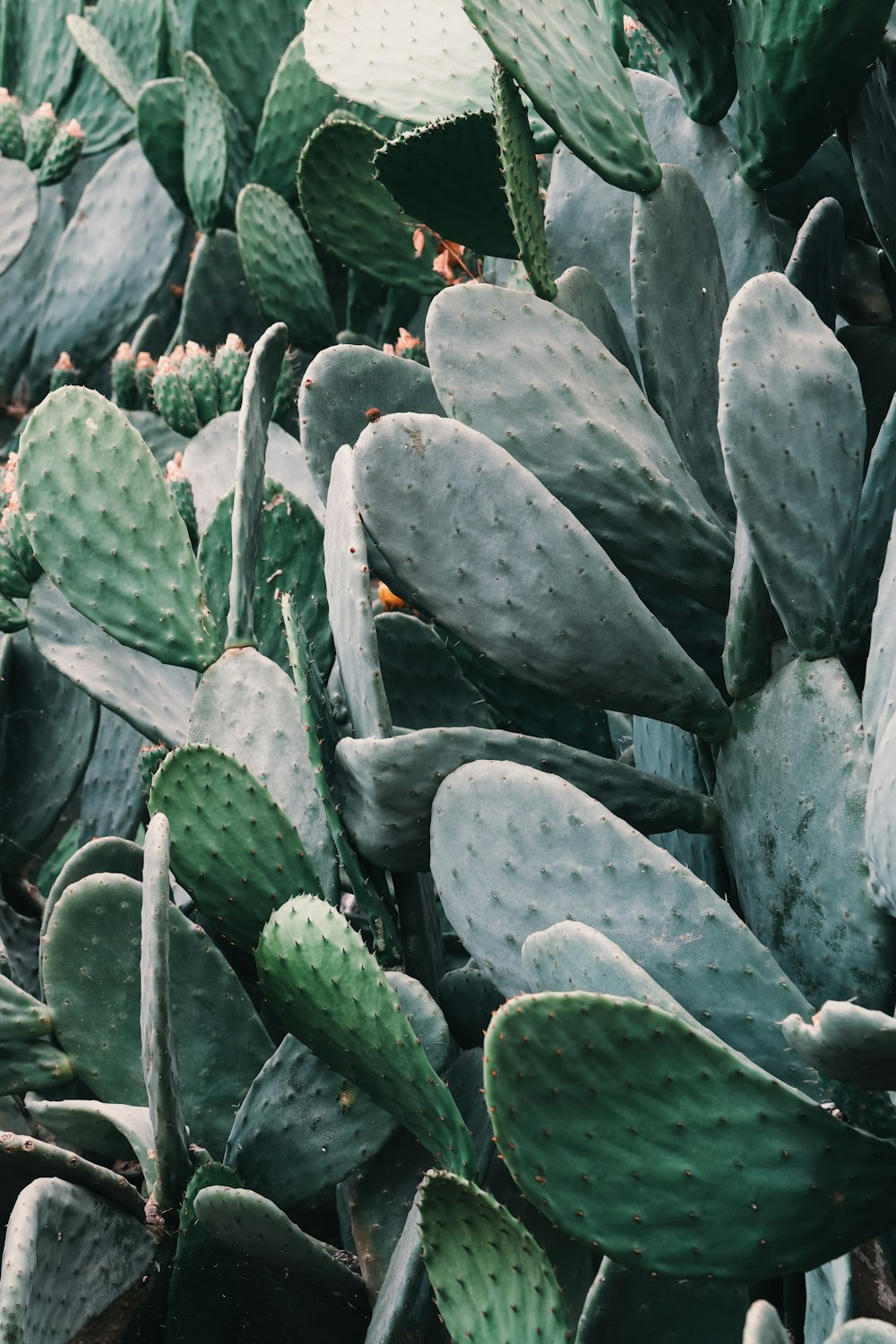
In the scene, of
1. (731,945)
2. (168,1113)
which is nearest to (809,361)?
(731,945)

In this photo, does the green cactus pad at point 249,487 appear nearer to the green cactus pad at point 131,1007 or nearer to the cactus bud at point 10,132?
the green cactus pad at point 131,1007

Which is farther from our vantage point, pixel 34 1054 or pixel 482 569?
pixel 34 1054

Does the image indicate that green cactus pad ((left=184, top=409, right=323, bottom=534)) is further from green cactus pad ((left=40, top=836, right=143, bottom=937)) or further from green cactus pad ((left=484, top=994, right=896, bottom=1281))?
green cactus pad ((left=484, top=994, right=896, bottom=1281))

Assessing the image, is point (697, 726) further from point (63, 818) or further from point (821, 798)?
point (63, 818)

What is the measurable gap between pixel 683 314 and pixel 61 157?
1.64m

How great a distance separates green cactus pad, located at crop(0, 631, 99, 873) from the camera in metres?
1.74

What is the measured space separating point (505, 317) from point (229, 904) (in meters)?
0.53

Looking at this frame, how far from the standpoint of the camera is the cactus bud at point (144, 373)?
2.06 meters

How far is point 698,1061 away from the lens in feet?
2.49

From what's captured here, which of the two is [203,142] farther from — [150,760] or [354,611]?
[354,611]

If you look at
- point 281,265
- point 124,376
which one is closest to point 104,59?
point 124,376

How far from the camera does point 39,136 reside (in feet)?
7.80

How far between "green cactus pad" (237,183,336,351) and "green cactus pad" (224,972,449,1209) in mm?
1131

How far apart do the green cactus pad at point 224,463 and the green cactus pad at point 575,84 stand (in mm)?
643
